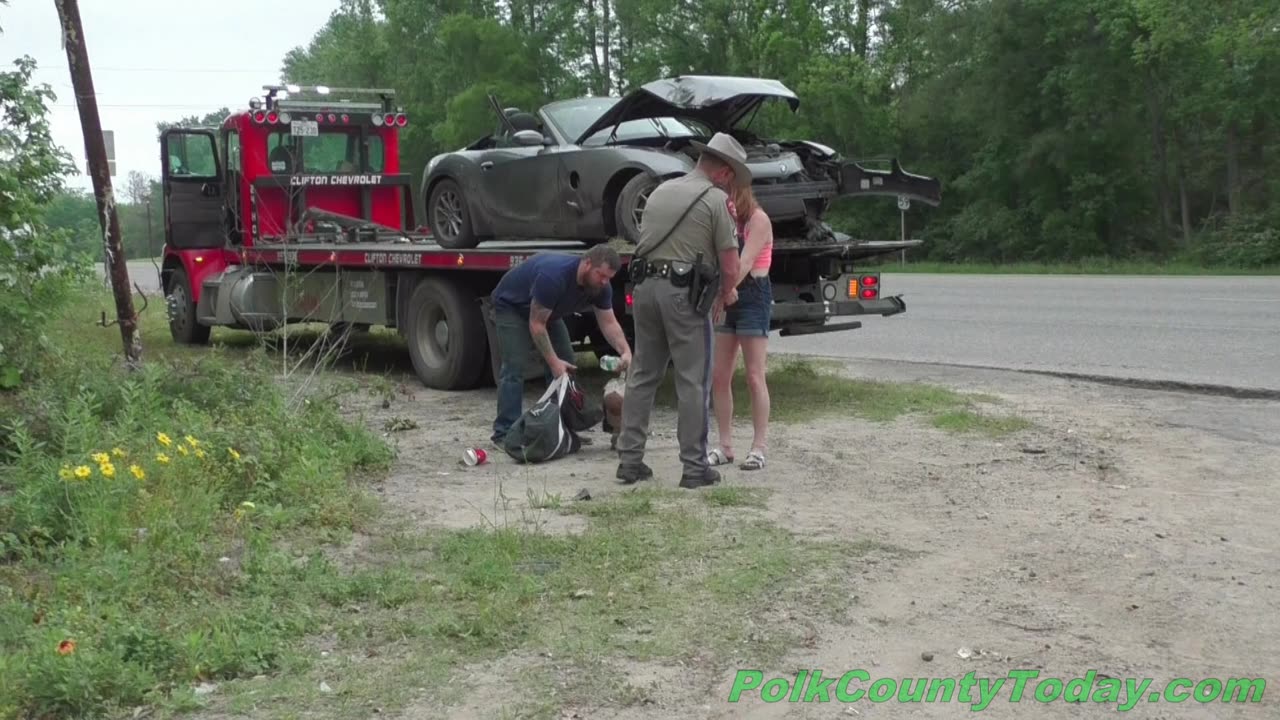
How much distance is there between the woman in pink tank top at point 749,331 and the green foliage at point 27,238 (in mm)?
3927

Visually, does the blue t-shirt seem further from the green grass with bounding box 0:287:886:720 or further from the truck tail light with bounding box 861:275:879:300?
the truck tail light with bounding box 861:275:879:300

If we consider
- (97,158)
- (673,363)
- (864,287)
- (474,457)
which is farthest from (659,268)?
(97,158)

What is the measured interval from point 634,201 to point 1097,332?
680 cm

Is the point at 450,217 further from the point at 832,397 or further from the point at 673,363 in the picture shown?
the point at 673,363

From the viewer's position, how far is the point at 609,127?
10688mm

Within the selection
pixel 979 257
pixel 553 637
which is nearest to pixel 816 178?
pixel 553 637

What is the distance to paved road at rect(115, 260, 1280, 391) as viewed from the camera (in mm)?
12289

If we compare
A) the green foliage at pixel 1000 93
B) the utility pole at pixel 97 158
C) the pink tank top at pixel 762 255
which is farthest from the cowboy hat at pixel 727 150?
the green foliage at pixel 1000 93

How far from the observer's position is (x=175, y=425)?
7738mm

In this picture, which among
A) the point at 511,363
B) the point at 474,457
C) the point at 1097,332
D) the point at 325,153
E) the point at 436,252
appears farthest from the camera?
the point at 325,153

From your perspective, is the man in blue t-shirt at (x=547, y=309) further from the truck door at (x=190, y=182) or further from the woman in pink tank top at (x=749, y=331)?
the truck door at (x=190, y=182)

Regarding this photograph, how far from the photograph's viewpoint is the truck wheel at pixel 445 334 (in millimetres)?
11820

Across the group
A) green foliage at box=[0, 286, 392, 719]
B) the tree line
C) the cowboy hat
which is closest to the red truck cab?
green foliage at box=[0, 286, 392, 719]

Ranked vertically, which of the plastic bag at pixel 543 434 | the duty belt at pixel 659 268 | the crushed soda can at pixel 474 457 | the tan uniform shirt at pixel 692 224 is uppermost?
the tan uniform shirt at pixel 692 224
